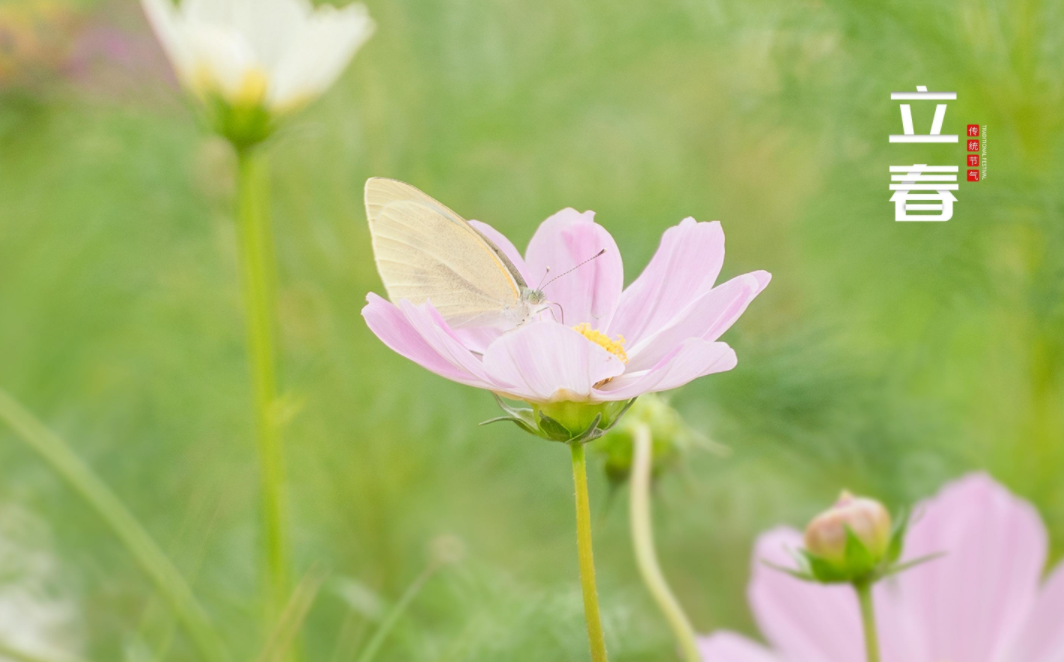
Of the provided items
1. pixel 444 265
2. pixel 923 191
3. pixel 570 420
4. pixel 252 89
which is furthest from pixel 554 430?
pixel 923 191

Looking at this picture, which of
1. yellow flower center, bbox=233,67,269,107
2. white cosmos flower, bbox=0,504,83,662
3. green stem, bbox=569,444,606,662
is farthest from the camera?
white cosmos flower, bbox=0,504,83,662

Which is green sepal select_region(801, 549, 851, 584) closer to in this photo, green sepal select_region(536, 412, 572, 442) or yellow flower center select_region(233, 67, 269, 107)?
green sepal select_region(536, 412, 572, 442)

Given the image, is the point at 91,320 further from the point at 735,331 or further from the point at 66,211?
the point at 735,331

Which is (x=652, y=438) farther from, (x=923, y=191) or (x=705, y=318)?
(x=923, y=191)

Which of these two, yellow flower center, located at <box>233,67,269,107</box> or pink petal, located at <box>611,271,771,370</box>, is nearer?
pink petal, located at <box>611,271,771,370</box>

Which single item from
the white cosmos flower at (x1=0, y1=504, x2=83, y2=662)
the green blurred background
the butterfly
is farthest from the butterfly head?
the white cosmos flower at (x1=0, y1=504, x2=83, y2=662)

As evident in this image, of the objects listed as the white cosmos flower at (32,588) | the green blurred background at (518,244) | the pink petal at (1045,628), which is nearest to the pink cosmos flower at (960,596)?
the pink petal at (1045,628)

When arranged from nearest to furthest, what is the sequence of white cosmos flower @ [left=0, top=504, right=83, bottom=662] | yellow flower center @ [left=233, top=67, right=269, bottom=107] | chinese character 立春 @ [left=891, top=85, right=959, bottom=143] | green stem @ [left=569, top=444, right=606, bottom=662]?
green stem @ [left=569, top=444, right=606, bottom=662], yellow flower center @ [left=233, top=67, right=269, bottom=107], chinese character 立春 @ [left=891, top=85, right=959, bottom=143], white cosmos flower @ [left=0, top=504, right=83, bottom=662]

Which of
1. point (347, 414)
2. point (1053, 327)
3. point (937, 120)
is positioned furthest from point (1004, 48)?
point (347, 414)
